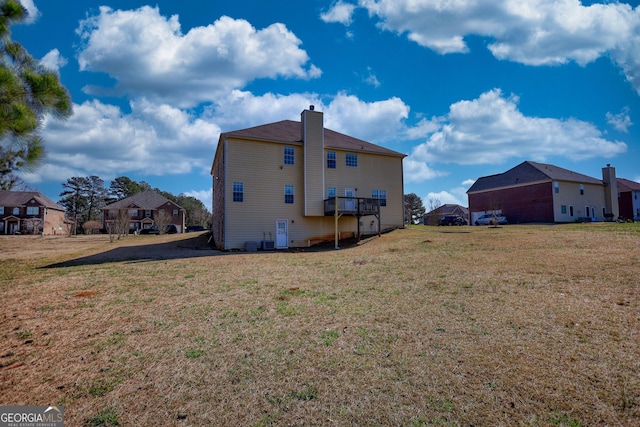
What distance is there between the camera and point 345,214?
75.7 ft

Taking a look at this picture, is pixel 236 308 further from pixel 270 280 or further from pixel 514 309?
pixel 514 309

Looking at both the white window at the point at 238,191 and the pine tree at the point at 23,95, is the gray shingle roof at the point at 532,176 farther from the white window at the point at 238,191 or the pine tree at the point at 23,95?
the pine tree at the point at 23,95

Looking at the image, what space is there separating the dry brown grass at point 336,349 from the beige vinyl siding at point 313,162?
13.1m

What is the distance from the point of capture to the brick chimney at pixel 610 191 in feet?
131

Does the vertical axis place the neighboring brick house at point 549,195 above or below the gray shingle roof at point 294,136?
below

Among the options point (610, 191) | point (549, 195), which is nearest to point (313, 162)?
point (549, 195)

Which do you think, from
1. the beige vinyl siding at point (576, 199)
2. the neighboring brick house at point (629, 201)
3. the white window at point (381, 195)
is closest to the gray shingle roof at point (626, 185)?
the neighboring brick house at point (629, 201)

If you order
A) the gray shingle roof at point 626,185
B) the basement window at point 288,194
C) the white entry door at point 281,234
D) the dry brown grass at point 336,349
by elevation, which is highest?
the gray shingle roof at point 626,185

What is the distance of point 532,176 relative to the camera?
37.6 m

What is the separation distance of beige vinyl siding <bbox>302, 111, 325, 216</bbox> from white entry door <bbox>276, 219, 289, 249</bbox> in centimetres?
177

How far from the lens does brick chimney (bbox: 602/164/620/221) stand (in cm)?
3988

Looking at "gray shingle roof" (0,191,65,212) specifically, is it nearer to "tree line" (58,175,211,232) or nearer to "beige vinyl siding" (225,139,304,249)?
"tree line" (58,175,211,232)

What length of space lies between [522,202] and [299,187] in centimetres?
2951

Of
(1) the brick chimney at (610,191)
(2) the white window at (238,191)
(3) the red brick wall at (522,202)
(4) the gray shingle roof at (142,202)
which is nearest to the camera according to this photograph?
(2) the white window at (238,191)
